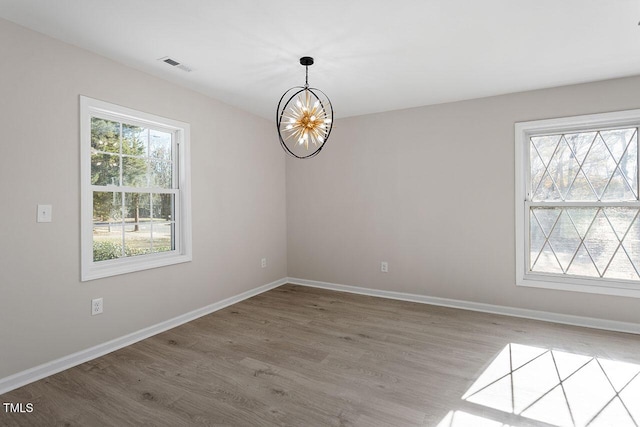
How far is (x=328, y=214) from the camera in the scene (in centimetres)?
470

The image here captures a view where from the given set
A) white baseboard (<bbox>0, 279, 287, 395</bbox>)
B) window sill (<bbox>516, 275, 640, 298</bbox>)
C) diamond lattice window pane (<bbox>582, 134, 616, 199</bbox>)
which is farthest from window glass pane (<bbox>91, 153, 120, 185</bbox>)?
diamond lattice window pane (<bbox>582, 134, 616, 199</bbox>)

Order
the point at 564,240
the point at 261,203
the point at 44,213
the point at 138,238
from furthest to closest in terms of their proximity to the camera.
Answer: the point at 261,203 → the point at 564,240 → the point at 138,238 → the point at 44,213

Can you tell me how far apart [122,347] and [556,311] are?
424 centimetres

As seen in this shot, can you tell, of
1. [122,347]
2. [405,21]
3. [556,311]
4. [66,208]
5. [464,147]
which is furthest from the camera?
[464,147]

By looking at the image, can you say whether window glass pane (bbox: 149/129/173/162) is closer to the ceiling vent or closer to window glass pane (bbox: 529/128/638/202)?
the ceiling vent

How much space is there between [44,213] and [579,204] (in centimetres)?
479

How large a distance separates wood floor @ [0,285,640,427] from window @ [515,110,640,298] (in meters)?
0.59

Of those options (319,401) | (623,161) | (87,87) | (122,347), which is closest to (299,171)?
(87,87)

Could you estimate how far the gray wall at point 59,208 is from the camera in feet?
7.24

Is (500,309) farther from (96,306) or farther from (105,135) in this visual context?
(105,135)

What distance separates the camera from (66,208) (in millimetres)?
2492

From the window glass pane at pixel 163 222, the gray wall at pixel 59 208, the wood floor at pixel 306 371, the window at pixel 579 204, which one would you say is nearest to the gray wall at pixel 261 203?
the gray wall at pixel 59 208

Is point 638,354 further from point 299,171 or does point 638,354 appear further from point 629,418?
point 299,171

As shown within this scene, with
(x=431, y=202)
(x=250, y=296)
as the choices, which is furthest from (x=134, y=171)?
(x=431, y=202)
